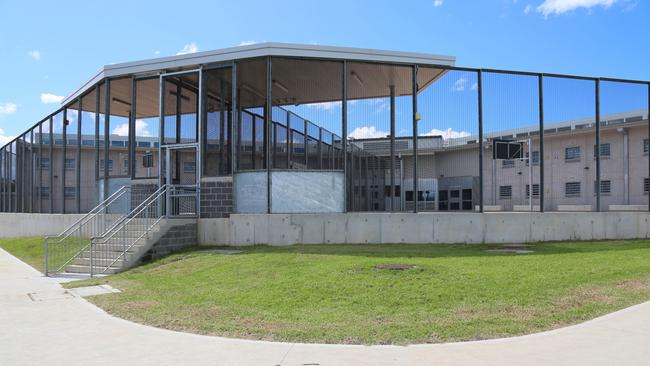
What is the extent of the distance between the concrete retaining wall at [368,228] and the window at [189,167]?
10.8ft

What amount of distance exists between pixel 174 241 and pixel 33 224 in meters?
14.2

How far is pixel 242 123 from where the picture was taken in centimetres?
2159

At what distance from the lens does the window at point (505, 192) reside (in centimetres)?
1938

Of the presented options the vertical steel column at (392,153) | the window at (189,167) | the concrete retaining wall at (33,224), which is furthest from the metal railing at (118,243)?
the vertical steel column at (392,153)

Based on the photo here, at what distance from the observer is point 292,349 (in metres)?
6.15

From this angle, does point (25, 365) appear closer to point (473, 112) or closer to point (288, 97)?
point (473, 112)

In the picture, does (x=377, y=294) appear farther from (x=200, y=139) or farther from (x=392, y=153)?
(x=200, y=139)

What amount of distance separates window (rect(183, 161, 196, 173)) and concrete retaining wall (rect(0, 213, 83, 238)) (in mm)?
5286

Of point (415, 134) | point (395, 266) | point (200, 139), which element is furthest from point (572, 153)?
point (200, 139)

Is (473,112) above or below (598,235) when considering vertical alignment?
above

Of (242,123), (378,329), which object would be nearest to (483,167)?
(242,123)

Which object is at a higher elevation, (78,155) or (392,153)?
(78,155)

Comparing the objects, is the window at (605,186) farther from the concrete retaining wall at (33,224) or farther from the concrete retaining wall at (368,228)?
the concrete retaining wall at (33,224)

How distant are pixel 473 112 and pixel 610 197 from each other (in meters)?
9.24
